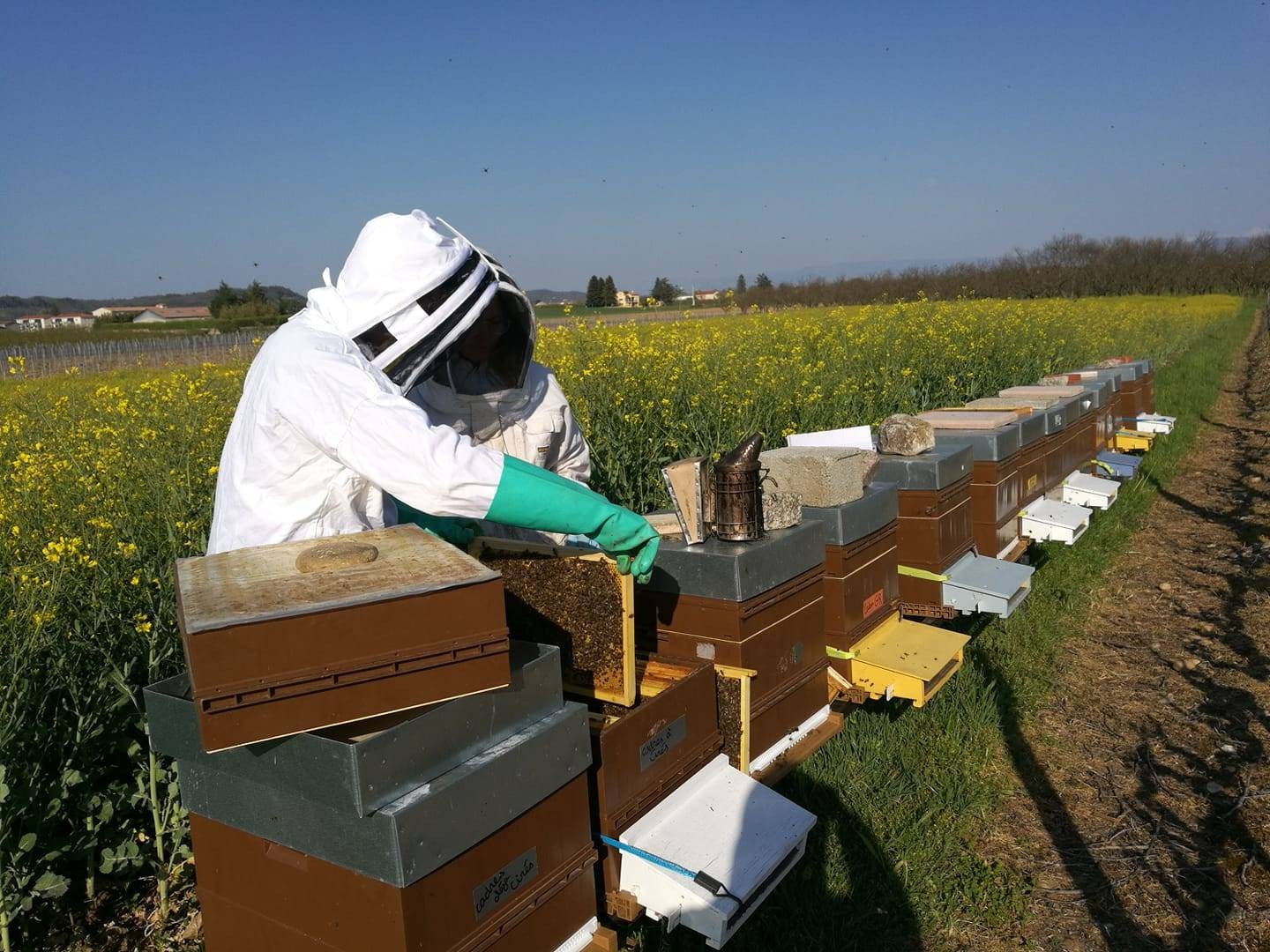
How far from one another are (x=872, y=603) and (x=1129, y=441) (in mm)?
7682

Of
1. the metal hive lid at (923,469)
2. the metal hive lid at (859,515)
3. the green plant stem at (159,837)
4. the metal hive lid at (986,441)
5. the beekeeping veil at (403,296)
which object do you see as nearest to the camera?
the beekeeping veil at (403,296)

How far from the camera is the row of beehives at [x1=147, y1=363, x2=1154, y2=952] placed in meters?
1.81

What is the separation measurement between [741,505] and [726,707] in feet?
2.30

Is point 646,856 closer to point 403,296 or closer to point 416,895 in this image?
point 416,895

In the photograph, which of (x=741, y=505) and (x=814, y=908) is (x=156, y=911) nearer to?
(x=814, y=908)

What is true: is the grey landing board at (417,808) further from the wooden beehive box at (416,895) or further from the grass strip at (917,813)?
the grass strip at (917,813)

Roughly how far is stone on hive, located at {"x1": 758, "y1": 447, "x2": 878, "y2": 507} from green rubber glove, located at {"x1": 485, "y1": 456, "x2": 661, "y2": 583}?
1.27 metres

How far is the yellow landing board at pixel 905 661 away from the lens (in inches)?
153

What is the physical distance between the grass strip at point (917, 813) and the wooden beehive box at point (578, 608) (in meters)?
0.87

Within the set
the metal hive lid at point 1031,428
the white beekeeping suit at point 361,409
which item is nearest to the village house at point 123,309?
the metal hive lid at point 1031,428

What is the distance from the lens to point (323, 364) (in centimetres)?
223

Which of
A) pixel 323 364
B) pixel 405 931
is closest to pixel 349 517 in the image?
pixel 323 364

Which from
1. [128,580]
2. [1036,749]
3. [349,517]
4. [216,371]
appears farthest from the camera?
[216,371]

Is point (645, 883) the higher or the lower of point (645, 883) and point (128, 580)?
the lower
